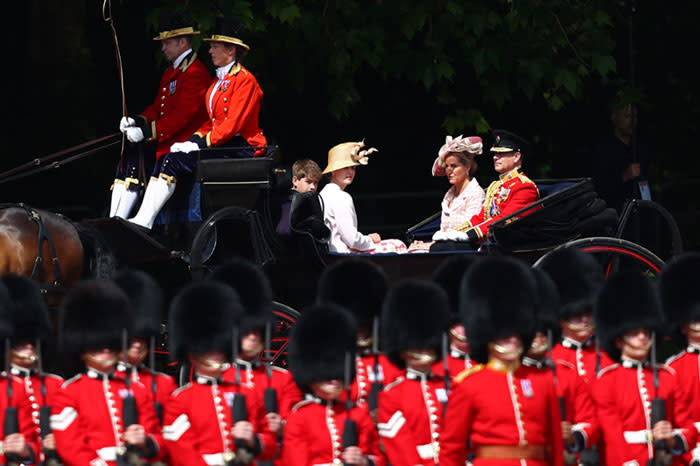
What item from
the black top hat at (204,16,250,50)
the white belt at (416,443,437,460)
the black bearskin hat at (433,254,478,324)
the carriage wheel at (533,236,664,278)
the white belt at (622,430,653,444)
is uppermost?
the black top hat at (204,16,250,50)

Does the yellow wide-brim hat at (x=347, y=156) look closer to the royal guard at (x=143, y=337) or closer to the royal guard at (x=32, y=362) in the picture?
the royal guard at (x=143, y=337)

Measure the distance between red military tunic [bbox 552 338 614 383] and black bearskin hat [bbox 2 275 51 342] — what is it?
2.15 metres

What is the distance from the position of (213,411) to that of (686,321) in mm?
1985

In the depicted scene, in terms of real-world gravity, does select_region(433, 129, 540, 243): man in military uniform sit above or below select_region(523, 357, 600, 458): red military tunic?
above

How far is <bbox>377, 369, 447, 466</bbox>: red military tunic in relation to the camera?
237 inches

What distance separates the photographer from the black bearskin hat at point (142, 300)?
6.61m

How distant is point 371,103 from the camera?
12.8 meters

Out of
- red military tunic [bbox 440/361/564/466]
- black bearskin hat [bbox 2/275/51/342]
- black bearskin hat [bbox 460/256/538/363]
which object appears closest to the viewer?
red military tunic [bbox 440/361/564/466]

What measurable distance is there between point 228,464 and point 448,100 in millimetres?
5610

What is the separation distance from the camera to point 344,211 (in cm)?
Answer: 868

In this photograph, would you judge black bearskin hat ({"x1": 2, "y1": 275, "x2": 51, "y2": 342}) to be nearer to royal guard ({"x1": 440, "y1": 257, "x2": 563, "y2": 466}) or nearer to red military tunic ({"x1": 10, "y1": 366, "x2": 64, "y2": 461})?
red military tunic ({"x1": 10, "y1": 366, "x2": 64, "y2": 461})

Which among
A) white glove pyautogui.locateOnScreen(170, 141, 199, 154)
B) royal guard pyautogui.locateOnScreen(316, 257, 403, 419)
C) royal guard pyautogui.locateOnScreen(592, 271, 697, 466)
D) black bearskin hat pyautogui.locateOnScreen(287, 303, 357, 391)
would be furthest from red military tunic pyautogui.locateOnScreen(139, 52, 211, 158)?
royal guard pyautogui.locateOnScreen(592, 271, 697, 466)

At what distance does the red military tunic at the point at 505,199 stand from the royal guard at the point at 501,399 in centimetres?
295

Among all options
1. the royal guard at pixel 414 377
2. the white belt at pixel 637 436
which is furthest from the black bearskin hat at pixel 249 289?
the white belt at pixel 637 436
